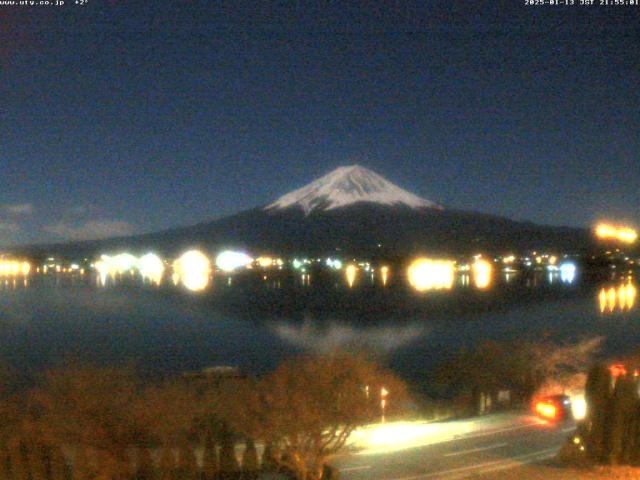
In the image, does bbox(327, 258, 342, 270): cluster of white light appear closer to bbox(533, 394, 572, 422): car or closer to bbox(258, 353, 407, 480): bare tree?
bbox(533, 394, 572, 422): car

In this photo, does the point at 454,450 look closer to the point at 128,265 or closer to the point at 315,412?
the point at 315,412

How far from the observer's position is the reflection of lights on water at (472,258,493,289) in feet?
140

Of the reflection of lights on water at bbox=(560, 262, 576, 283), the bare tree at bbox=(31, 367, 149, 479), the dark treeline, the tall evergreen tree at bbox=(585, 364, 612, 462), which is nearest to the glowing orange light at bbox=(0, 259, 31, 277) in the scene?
the reflection of lights on water at bbox=(560, 262, 576, 283)

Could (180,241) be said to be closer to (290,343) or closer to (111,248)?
(111,248)

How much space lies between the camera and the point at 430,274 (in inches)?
1745

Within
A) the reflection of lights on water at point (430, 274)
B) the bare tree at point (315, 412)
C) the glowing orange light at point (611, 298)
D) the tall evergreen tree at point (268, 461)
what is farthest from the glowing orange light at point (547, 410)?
the reflection of lights on water at point (430, 274)

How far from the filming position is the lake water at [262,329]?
22.0m

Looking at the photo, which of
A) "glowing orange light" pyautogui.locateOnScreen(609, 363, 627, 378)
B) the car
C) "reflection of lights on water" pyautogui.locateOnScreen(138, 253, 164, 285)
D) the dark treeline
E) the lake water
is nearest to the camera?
the dark treeline

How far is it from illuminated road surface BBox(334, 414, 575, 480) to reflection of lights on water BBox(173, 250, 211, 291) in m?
37.6

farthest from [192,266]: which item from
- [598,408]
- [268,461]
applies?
[598,408]

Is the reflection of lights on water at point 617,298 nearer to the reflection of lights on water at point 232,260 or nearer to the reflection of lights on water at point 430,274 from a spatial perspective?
the reflection of lights on water at point 430,274

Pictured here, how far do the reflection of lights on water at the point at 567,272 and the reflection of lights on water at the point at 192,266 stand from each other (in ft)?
64.9

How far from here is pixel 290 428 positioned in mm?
7750

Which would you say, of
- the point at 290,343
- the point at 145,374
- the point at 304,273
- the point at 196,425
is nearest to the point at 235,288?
the point at 304,273
